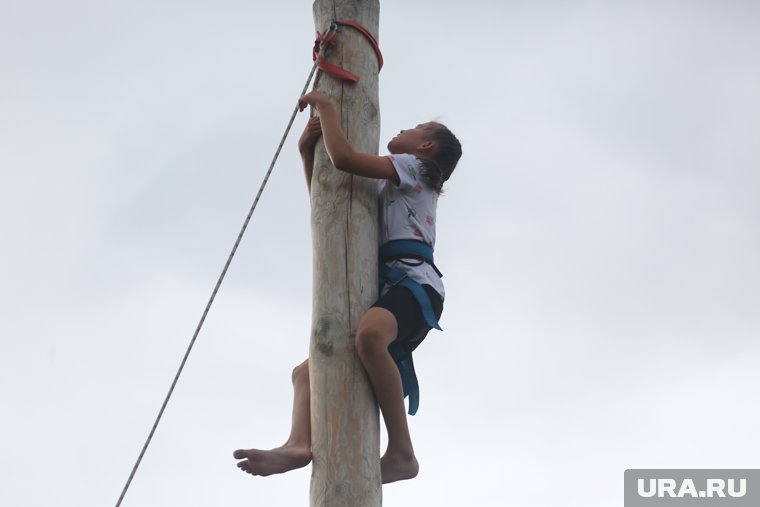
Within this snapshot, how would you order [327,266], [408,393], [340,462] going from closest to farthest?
[340,462]
[327,266]
[408,393]

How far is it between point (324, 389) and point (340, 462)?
0.29 metres

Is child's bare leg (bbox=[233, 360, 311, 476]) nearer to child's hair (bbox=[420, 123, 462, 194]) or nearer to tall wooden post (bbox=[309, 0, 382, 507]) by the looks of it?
tall wooden post (bbox=[309, 0, 382, 507])

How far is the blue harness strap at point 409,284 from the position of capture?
14.7 feet

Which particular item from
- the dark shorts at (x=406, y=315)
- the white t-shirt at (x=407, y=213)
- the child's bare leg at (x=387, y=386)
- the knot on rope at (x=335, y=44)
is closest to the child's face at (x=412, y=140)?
the white t-shirt at (x=407, y=213)

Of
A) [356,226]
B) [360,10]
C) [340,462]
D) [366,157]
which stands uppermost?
[360,10]

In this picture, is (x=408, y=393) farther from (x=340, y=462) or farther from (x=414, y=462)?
(x=340, y=462)

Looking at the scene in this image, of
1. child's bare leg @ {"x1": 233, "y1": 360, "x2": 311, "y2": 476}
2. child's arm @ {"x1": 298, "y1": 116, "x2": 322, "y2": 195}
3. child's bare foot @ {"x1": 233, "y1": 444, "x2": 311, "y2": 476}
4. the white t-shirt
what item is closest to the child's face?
the white t-shirt

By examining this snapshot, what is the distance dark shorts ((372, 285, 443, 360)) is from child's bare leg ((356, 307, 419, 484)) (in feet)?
0.23

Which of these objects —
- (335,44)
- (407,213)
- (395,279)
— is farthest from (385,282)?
(335,44)

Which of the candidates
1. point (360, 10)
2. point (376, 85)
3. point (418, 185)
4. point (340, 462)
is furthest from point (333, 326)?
point (360, 10)

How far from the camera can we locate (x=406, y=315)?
4.41m

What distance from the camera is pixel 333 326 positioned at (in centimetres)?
424

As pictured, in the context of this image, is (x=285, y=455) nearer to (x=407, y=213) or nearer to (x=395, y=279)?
(x=395, y=279)

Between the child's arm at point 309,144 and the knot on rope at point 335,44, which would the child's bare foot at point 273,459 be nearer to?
the child's arm at point 309,144
